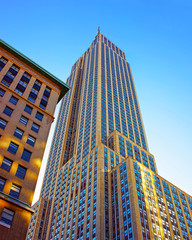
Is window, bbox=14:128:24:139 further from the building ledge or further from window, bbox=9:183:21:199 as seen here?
the building ledge

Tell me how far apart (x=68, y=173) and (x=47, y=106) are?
76.8 metres

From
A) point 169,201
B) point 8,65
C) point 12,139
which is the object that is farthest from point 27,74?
point 169,201

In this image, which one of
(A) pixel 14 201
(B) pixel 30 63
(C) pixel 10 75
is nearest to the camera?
(A) pixel 14 201

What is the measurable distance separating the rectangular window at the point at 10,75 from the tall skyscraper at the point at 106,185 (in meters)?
55.3

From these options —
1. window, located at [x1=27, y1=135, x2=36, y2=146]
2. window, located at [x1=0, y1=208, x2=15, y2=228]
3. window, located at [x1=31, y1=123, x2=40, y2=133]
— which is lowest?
window, located at [x1=0, y1=208, x2=15, y2=228]

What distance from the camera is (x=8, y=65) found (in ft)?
176

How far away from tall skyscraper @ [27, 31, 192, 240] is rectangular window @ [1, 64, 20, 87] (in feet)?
182

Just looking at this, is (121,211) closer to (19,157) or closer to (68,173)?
(68,173)

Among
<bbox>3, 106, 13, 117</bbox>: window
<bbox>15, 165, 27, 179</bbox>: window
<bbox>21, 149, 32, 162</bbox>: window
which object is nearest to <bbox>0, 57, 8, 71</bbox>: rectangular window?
<bbox>3, 106, 13, 117</bbox>: window

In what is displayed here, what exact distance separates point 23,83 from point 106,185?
5766 cm

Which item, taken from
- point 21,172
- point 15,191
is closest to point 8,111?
point 21,172

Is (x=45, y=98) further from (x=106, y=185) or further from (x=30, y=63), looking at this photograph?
(x=106, y=185)

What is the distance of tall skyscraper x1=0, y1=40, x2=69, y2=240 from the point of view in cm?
3178

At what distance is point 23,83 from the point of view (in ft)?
174
